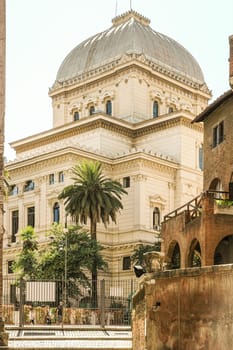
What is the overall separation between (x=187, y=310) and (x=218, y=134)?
20.2m

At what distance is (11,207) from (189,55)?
105ft

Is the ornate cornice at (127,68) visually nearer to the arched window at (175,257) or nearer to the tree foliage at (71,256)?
the tree foliage at (71,256)

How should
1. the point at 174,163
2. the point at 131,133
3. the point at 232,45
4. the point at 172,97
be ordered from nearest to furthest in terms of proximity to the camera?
the point at 232,45, the point at 174,163, the point at 131,133, the point at 172,97

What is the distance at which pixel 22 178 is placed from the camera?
81875mm

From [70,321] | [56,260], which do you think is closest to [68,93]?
[56,260]

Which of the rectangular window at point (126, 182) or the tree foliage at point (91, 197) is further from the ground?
the rectangular window at point (126, 182)

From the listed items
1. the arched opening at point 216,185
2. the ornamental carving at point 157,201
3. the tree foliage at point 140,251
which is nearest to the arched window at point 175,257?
the arched opening at point 216,185

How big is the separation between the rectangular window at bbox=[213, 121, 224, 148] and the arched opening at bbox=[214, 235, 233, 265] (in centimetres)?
529

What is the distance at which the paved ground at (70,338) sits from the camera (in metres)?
26.5

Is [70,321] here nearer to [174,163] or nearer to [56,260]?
[56,260]

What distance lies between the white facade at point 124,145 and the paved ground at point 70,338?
41745 mm

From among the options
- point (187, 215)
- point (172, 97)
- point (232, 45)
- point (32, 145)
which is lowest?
point (187, 215)

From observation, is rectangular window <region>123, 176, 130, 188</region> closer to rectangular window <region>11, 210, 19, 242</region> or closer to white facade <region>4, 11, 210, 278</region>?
white facade <region>4, 11, 210, 278</region>

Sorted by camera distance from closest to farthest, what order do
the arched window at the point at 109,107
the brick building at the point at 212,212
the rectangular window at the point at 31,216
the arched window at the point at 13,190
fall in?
the brick building at the point at 212,212
the rectangular window at the point at 31,216
the arched window at the point at 13,190
the arched window at the point at 109,107
